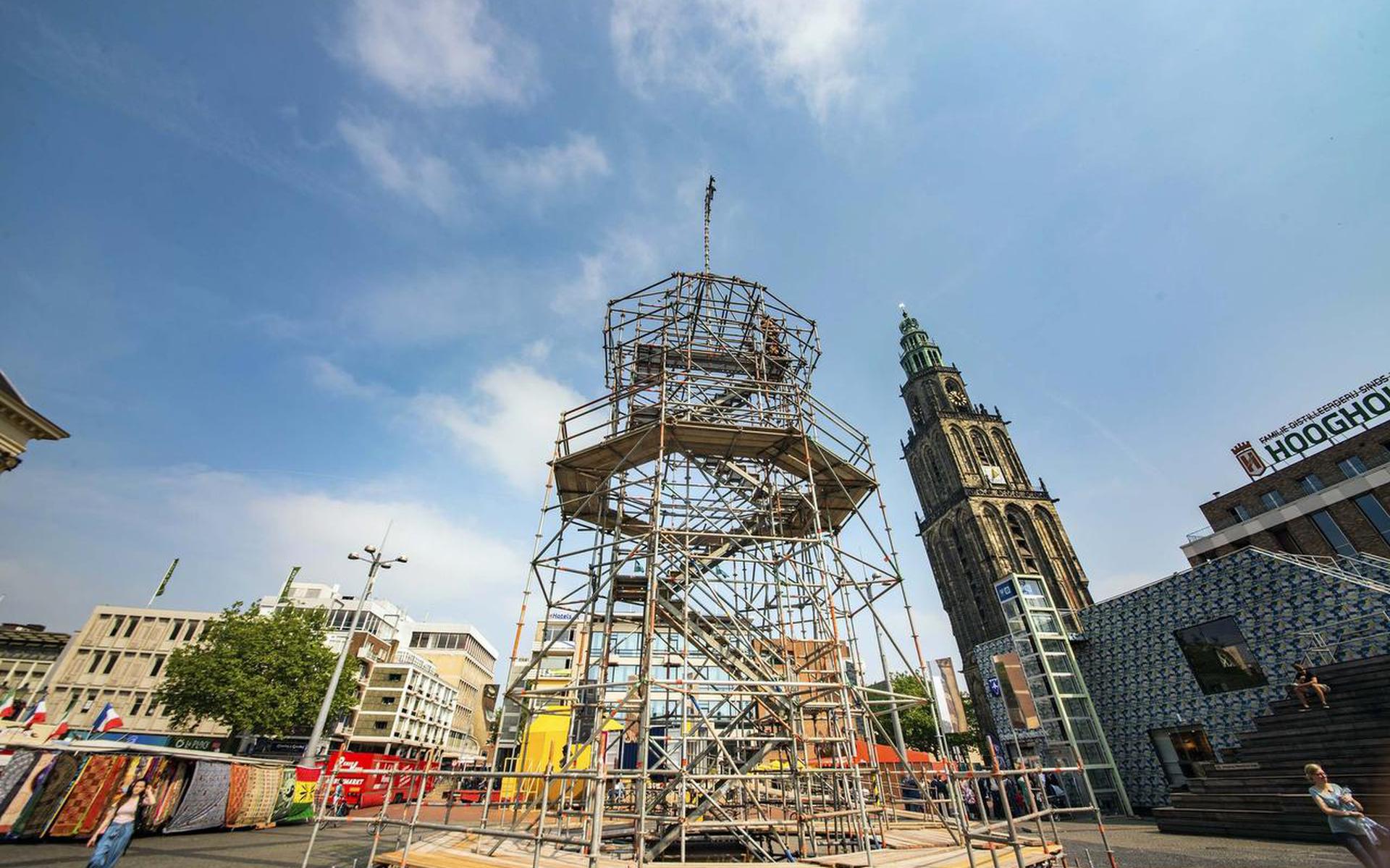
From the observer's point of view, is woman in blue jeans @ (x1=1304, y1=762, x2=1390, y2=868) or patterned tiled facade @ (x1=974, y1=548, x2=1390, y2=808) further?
patterned tiled facade @ (x1=974, y1=548, x2=1390, y2=808)

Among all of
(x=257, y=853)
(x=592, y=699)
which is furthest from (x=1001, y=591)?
(x=257, y=853)

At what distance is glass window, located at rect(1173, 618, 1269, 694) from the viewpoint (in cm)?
2153

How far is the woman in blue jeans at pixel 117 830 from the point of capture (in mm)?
6754

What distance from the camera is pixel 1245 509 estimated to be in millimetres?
33875

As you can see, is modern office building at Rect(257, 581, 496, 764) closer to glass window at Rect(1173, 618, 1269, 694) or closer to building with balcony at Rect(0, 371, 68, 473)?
building with balcony at Rect(0, 371, 68, 473)

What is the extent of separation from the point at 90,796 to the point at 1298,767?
102 feet

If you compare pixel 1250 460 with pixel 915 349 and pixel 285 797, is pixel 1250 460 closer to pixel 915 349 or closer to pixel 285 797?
pixel 915 349

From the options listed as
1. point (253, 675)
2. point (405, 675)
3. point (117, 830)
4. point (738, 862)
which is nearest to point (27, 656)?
point (405, 675)

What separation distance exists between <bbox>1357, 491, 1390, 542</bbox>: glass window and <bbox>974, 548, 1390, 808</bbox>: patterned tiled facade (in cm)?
888

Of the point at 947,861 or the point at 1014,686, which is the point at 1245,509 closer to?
the point at 1014,686

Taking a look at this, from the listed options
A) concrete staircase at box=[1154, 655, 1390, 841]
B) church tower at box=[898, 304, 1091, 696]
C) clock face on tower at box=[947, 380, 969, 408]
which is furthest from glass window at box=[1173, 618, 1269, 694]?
clock face on tower at box=[947, 380, 969, 408]

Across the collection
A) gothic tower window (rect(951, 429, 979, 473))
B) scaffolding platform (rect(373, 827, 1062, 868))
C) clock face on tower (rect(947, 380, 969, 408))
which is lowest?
scaffolding platform (rect(373, 827, 1062, 868))

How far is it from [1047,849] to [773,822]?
4.02 meters

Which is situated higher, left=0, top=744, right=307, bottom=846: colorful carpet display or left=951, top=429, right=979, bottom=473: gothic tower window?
left=951, top=429, right=979, bottom=473: gothic tower window
